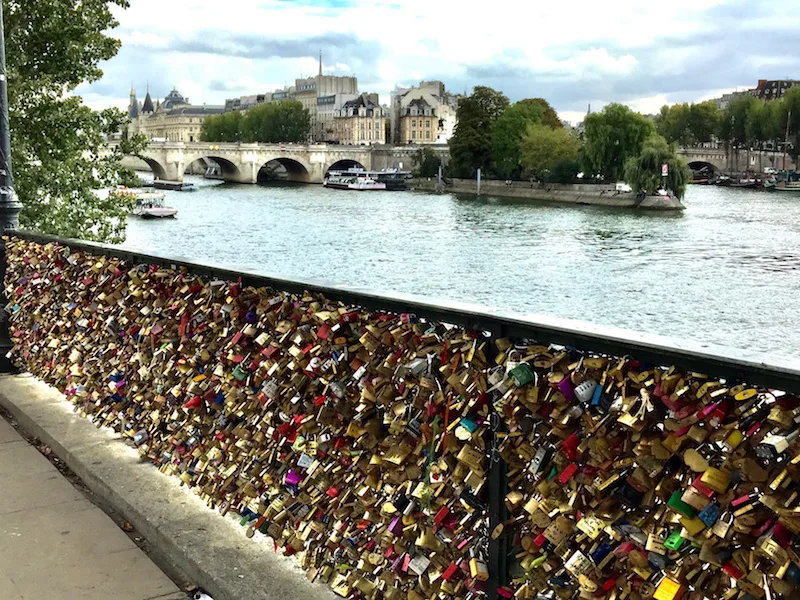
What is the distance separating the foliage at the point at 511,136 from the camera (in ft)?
221

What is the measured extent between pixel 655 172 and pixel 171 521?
166 ft

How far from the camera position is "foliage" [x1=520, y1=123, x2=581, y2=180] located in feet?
210

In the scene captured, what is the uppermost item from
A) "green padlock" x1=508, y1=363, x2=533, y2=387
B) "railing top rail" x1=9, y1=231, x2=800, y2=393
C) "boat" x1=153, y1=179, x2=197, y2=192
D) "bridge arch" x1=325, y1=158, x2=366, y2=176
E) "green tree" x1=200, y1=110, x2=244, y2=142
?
"green tree" x1=200, y1=110, x2=244, y2=142

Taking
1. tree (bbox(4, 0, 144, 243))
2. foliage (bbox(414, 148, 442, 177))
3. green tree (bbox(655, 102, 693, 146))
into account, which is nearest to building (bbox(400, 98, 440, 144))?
green tree (bbox(655, 102, 693, 146))

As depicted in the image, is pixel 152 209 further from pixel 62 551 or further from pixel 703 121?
pixel 703 121

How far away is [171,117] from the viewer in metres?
145

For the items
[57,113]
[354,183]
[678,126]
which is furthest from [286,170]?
[57,113]

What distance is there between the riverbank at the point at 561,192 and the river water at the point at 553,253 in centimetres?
128

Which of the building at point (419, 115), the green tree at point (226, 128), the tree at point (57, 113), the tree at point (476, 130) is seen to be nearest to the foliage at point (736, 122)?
the tree at point (476, 130)

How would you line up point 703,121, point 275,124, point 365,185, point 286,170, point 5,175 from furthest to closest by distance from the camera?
point 275,124
point 703,121
point 286,170
point 365,185
point 5,175

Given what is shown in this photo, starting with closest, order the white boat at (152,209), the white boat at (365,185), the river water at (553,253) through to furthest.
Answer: the river water at (553,253) < the white boat at (152,209) < the white boat at (365,185)

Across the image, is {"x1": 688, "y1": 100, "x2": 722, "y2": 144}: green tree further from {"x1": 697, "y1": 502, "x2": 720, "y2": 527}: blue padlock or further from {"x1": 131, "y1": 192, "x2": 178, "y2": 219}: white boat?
{"x1": 697, "y1": 502, "x2": 720, "y2": 527}: blue padlock

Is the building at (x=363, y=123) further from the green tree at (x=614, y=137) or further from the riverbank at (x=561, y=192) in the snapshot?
the green tree at (x=614, y=137)

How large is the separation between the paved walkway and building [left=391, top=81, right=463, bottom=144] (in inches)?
4265
